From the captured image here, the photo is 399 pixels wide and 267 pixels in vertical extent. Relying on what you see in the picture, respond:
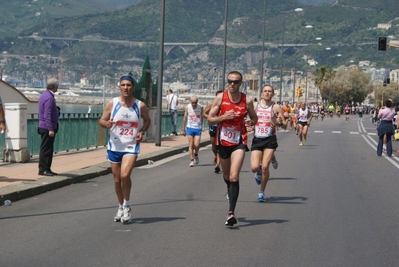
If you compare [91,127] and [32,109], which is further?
[32,109]

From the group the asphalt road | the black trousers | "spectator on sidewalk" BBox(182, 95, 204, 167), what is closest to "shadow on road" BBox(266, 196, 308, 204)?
the asphalt road

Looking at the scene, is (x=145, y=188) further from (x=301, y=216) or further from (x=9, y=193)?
(x=301, y=216)

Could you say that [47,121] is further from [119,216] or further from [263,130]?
[119,216]

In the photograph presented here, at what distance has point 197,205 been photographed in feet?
43.9

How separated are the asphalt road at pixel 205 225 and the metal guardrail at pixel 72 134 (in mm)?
3226

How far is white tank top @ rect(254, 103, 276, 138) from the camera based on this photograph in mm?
14016

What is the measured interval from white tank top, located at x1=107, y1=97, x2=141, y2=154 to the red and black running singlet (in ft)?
3.49

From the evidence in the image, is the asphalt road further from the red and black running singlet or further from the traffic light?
the traffic light

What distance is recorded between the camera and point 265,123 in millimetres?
14109

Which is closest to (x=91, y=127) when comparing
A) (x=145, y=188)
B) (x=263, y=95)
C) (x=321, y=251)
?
(x=145, y=188)

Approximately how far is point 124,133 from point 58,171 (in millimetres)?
6298

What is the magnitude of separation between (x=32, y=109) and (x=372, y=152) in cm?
1164

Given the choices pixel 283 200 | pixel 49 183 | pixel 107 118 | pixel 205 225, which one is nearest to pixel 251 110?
pixel 205 225

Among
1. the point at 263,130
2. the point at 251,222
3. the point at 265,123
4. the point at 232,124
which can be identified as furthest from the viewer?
the point at 265,123
